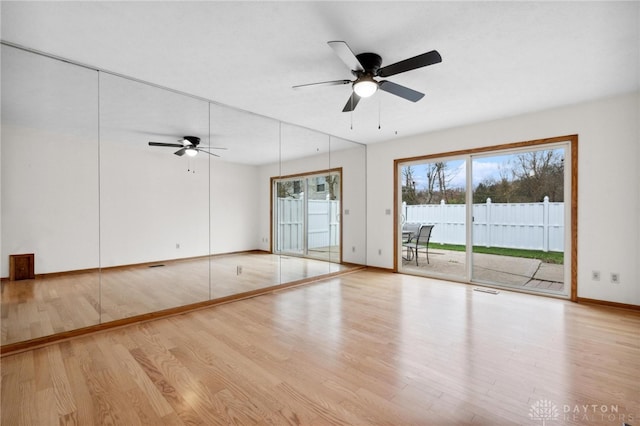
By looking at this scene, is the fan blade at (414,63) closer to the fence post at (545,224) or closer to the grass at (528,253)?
the grass at (528,253)

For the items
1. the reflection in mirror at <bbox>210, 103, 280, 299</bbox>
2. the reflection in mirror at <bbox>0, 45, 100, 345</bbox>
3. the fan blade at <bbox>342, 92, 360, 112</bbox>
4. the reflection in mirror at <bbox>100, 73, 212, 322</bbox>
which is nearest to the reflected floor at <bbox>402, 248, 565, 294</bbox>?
the reflection in mirror at <bbox>210, 103, 280, 299</bbox>

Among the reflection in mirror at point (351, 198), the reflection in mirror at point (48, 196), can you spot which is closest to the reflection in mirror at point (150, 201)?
the reflection in mirror at point (48, 196)

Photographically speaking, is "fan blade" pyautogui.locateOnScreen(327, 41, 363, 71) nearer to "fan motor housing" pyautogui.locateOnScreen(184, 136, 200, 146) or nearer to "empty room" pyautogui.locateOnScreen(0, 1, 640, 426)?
"empty room" pyautogui.locateOnScreen(0, 1, 640, 426)

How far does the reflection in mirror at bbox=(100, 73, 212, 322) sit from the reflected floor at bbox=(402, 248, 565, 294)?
393 cm

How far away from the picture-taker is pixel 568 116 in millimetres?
3748

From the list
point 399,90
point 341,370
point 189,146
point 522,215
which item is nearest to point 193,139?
point 189,146

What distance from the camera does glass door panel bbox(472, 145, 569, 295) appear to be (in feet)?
14.0

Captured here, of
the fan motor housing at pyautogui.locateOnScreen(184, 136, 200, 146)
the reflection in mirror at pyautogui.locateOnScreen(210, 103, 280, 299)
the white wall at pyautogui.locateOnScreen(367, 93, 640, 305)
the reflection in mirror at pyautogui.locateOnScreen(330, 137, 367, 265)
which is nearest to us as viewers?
the white wall at pyautogui.locateOnScreen(367, 93, 640, 305)

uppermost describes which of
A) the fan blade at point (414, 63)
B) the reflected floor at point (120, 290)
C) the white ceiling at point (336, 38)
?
the white ceiling at point (336, 38)

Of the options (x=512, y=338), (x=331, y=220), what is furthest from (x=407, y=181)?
(x=512, y=338)

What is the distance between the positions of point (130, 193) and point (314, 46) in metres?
2.47

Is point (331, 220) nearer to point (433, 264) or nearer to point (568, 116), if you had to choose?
point (433, 264)

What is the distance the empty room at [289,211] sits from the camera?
1.88 metres

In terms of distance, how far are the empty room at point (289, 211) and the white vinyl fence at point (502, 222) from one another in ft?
0.20
